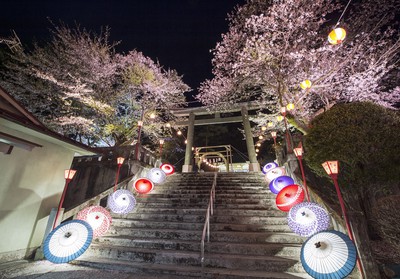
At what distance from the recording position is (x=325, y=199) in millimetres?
5285

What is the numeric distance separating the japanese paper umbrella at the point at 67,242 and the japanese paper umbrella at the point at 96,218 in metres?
0.76

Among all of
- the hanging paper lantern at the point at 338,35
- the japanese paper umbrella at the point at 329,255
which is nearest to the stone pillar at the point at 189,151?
the japanese paper umbrella at the point at 329,255

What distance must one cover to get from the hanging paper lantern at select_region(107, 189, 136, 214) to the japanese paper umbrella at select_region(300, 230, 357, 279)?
18.9 feet

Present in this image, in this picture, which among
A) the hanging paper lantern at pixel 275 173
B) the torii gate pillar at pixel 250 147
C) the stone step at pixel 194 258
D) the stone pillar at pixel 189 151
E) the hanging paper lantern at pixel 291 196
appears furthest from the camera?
the stone pillar at pixel 189 151

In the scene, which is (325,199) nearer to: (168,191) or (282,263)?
(282,263)

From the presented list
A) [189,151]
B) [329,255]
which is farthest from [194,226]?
[189,151]

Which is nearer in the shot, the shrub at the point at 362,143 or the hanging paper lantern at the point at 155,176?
the shrub at the point at 362,143

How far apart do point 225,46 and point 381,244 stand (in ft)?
44.3

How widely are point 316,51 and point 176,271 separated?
1305cm

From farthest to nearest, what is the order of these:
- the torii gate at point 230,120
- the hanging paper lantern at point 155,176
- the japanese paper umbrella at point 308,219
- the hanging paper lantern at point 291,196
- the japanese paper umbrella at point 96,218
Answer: the torii gate at point 230,120, the hanging paper lantern at point 155,176, the hanging paper lantern at point 291,196, the japanese paper umbrella at point 96,218, the japanese paper umbrella at point 308,219

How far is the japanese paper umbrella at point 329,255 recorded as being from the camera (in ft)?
10.8

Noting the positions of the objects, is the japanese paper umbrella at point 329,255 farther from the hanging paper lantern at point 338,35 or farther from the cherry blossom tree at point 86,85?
the cherry blossom tree at point 86,85

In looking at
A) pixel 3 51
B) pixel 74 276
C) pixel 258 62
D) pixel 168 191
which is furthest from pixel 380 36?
pixel 3 51

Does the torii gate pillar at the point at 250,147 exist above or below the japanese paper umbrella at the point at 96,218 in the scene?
above
